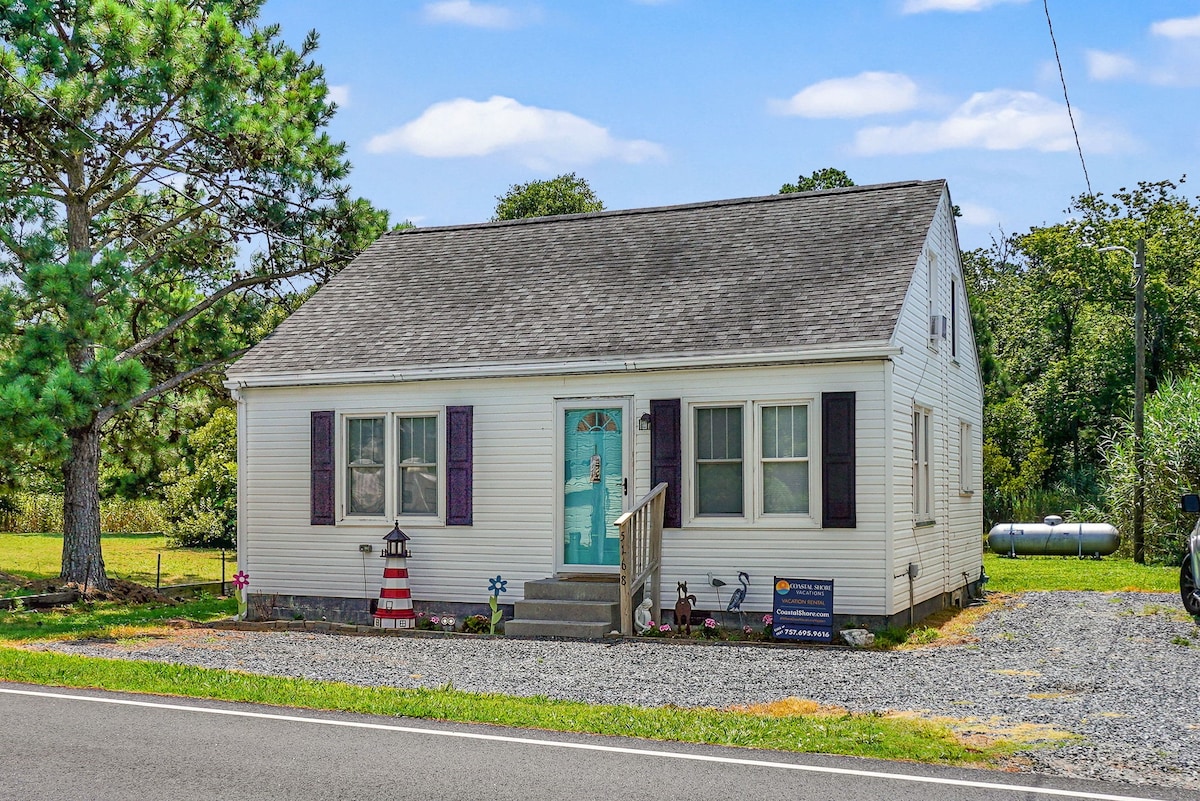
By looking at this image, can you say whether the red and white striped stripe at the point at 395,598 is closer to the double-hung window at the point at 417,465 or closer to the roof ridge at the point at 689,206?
the double-hung window at the point at 417,465

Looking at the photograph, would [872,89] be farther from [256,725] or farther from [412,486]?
[256,725]

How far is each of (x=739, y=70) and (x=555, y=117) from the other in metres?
27.5

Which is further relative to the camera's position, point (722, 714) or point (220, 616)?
point (220, 616)

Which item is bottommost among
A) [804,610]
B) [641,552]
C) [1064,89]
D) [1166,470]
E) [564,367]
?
[804,610]

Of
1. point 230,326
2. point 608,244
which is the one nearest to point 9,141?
point 230,326

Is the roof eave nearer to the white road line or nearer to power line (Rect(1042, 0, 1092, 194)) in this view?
power line (Rect(1042, 0, 1092, 194))

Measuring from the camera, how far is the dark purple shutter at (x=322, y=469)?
1545 cm

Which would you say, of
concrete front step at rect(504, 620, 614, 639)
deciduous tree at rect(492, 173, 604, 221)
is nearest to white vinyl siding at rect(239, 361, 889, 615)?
concrete front step at rect(504, 620, 614, 639)

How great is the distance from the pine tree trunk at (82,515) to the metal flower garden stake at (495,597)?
723 cm

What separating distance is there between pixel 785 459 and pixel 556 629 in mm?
3173

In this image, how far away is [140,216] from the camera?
20250 millimetres

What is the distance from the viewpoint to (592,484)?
14484mm

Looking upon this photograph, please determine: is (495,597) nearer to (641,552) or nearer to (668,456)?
(641,552)

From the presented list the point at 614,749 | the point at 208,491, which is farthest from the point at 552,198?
the point at 614,749
